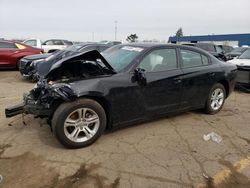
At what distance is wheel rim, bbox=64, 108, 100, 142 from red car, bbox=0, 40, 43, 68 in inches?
358

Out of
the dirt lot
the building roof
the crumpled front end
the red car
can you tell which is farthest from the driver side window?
the building roof

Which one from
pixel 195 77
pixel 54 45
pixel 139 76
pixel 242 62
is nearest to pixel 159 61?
pixel 139 76

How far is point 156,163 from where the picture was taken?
136 inches

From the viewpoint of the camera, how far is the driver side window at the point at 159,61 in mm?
4410

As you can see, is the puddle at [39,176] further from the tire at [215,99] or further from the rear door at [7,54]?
the rear door at [7,54]

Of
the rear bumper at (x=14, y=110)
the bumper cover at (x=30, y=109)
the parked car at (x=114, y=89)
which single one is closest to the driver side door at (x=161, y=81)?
the parked car at (x=114, y=89)

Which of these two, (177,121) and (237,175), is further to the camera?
(177,121)

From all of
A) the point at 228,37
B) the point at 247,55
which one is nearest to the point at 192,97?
the point at 247,55

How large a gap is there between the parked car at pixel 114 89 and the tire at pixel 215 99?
0.30 meters

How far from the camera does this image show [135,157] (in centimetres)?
361

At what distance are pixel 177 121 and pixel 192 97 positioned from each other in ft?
1.89

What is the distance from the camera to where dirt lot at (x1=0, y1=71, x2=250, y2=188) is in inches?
120

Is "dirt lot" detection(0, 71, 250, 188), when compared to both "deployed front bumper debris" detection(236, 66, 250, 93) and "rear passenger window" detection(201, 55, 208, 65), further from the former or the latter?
"deployed front bumper debris" detection(236, 66, 250, 93)

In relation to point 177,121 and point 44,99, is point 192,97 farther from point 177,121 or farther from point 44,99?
point 44,99
